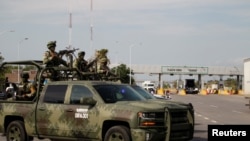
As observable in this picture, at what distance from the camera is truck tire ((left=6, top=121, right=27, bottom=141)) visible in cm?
1187

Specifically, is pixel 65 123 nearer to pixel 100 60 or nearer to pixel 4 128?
pixel 4 128

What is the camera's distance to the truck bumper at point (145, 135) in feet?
31.6

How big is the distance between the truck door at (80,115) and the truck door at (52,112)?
0.55 ft

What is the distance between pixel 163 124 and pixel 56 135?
2.58 metres

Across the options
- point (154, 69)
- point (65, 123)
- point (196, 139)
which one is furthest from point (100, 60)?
point (154, 69)

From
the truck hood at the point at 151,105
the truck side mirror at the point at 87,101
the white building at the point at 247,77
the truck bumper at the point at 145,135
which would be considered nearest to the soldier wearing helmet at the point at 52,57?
the truck side mirror at the point at 87,101

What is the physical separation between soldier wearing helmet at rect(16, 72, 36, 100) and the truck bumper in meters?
3.48

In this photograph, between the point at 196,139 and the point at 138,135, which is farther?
the point at 196,139

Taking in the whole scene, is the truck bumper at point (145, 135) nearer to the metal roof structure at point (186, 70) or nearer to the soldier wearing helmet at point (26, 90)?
the soldier wearing helmet at point (26, 90)

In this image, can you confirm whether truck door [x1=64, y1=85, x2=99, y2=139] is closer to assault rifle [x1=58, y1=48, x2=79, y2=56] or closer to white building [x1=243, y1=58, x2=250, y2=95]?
assault rifle [x1=58, y1=48, x2=79, y2=56]

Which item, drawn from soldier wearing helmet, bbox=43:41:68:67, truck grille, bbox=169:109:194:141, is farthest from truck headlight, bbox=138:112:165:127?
soldier wearing helmet, bbox=43:41:68:67

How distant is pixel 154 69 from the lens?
107125 mm

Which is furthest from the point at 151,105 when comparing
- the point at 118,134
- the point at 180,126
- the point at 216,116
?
the point at 216,116

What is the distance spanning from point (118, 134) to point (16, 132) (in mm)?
3180
